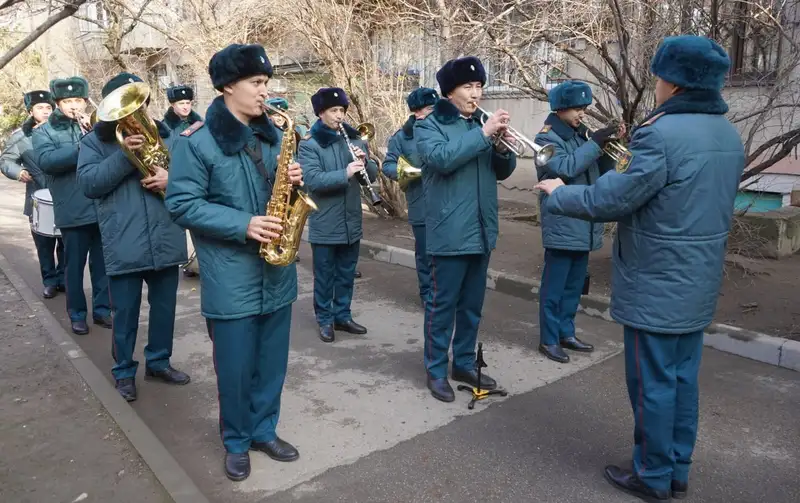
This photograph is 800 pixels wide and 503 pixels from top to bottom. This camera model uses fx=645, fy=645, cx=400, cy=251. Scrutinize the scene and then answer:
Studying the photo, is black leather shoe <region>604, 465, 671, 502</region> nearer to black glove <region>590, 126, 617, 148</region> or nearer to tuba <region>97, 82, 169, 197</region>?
black glove <region>590, 126, 617, 148</region>

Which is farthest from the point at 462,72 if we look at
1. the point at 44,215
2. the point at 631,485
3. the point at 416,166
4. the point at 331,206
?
the point at 44,215

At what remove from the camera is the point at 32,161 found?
6.64m

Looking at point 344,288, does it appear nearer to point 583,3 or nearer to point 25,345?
point 25,345

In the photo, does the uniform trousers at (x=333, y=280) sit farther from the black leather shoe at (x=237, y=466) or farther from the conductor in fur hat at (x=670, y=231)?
the conductor in fur hat at (x=670, y=231)

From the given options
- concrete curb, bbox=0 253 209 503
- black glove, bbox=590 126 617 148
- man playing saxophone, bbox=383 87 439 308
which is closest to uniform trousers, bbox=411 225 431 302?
man playing saxophone, bbox=383 87 439 308

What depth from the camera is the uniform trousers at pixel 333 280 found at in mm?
5625

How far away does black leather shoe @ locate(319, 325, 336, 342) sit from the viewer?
5.54 m

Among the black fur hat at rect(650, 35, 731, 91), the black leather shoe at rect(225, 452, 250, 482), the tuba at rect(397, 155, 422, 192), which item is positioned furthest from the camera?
the tuba at rect(397, 155, 422, 192)

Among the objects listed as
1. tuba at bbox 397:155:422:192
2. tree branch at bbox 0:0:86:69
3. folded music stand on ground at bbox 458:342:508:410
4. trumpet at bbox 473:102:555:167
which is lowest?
folded music stand on ground at bbox 458:342:508:410

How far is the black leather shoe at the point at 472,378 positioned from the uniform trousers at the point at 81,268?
326cm

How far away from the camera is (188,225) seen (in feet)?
10.0

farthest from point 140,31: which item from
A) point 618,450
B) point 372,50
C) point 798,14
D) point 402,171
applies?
point 618,450

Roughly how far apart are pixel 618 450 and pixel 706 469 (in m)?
0.45

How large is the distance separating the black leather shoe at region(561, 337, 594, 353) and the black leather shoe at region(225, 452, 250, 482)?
2806 mm
